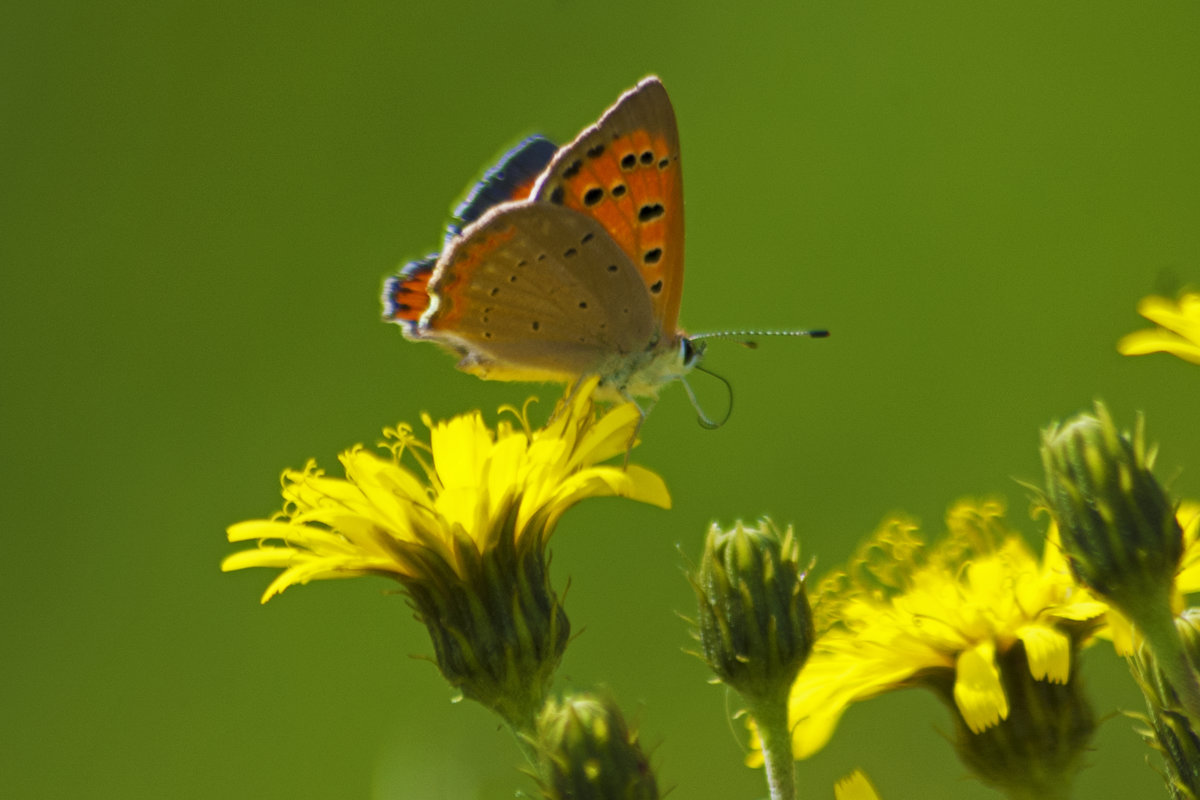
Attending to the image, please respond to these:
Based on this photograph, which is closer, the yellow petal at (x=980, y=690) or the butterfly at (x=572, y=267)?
the yellow petal at (x=980, y=690)

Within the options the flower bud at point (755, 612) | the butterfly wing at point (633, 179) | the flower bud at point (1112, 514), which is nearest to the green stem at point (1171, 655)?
the flower bud at point (1112, 514)

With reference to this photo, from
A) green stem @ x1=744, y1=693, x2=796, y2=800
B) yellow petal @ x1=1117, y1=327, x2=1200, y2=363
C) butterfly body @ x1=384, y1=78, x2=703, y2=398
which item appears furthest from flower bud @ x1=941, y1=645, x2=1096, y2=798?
butterfly body @ x1=384, y1=78, x2=703, y2=398

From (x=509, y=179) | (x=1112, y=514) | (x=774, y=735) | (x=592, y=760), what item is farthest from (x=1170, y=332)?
(x=509, y=179)

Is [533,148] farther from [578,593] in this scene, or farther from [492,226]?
[578,593]

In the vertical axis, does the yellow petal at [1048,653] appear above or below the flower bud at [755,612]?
below

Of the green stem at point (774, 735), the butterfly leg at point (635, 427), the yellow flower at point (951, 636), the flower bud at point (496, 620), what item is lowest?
the green stem at point (774, 735)

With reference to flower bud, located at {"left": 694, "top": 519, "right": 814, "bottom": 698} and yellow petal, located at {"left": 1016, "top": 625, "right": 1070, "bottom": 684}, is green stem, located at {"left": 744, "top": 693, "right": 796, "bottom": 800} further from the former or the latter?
yellow petal, located at {"left": 1016, "top": 625, "right": 1070, "bottom": 684}

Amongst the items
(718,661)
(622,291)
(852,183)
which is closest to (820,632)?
(718,661)

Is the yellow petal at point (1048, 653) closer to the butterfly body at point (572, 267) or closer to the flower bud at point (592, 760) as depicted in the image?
the flower bud at point (592, 760)

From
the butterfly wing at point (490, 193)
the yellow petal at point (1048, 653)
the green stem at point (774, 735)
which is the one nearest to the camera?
the green stem at point (774, 735)
